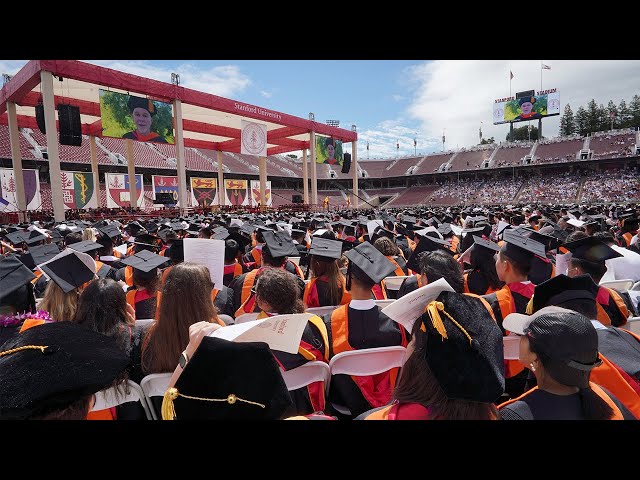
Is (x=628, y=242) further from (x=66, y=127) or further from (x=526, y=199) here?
(x=526, y=199)

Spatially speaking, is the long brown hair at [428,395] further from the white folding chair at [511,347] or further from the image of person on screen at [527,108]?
the image of person on screen at [527,108]

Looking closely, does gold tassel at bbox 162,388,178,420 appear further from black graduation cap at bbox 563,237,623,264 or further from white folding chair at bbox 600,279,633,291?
white folding chair at bbox 600,279,633,291

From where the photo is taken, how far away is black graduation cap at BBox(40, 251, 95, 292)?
2.86 metres

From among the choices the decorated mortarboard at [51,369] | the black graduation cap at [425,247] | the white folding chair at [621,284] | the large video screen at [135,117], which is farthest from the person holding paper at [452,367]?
the large video screen at [135,117]

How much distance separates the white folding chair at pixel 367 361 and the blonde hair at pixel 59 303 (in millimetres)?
2041

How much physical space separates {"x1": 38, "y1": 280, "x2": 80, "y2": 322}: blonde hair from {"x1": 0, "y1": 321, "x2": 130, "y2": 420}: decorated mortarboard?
1.88m

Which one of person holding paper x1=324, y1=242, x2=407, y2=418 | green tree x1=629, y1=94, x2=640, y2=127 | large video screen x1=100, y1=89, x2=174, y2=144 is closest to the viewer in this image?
person holding paper x1=324, y1=242, x2=407, y2=418

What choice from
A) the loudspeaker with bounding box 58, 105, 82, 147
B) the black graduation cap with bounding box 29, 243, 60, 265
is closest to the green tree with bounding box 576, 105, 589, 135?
the loudspeaker with bounding box 58, 105, 82, 147

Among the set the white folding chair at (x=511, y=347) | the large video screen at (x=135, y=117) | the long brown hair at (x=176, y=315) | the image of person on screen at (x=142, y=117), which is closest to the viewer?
the long brown hair at (x=176, y=315)

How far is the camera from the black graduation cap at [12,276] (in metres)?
2.69

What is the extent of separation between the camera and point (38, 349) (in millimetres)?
1088

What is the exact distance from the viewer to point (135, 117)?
53.7ft
